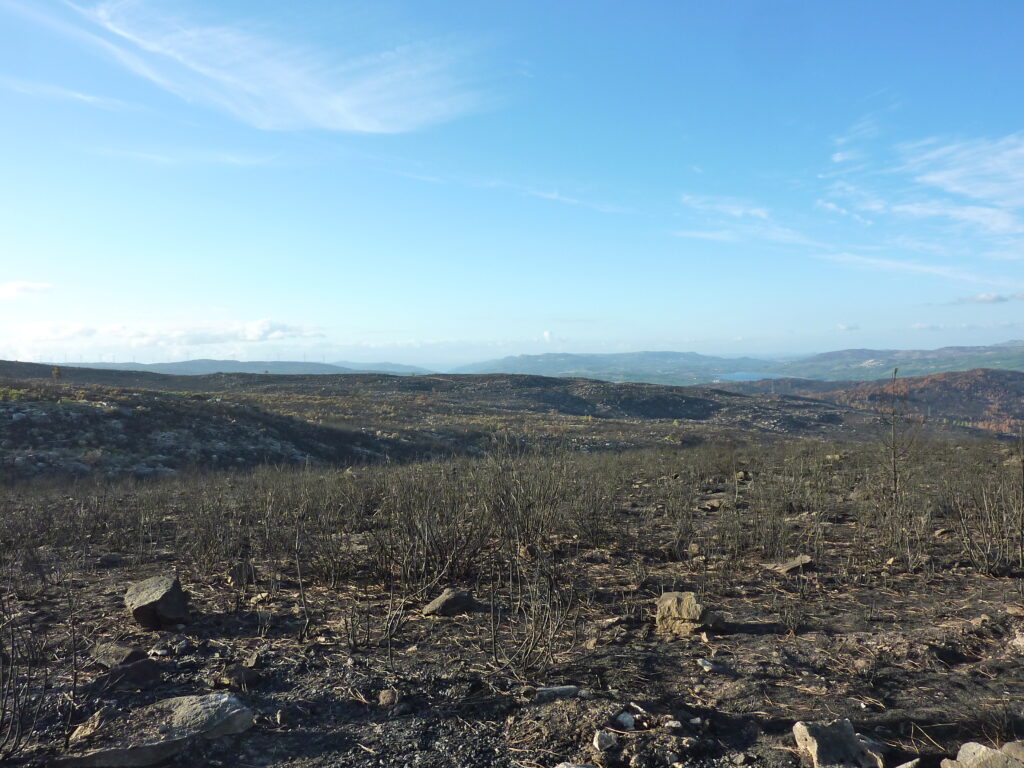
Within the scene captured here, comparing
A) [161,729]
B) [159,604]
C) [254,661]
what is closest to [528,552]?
[254,661]

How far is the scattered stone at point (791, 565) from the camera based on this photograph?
5608 millimetres

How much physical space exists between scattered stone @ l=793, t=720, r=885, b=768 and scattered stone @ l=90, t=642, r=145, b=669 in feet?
12.8

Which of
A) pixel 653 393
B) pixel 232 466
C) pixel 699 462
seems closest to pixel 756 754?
pixel 699 462

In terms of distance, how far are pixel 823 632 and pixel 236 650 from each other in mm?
4330

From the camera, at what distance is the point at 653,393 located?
166ft

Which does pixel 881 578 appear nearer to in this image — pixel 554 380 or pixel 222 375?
pixel 554 380

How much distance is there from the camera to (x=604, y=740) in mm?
2791

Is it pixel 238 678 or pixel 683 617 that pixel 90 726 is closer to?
pixel 238 678

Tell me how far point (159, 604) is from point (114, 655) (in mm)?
621

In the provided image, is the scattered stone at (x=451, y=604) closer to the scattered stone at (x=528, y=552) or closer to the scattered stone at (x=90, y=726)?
the scattered stone at (x=528, y=552)

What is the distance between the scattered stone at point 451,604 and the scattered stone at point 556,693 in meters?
1.50

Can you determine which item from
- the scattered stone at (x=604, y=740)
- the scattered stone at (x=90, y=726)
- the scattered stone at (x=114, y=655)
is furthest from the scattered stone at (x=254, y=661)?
the scattered stone at (x=604, y=740)

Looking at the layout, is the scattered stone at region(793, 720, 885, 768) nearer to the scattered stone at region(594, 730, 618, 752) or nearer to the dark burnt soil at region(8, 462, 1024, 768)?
the dark burnt soil at region(8, 462, 1024, 768)

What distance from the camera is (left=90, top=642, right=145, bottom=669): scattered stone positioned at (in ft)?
11.5
